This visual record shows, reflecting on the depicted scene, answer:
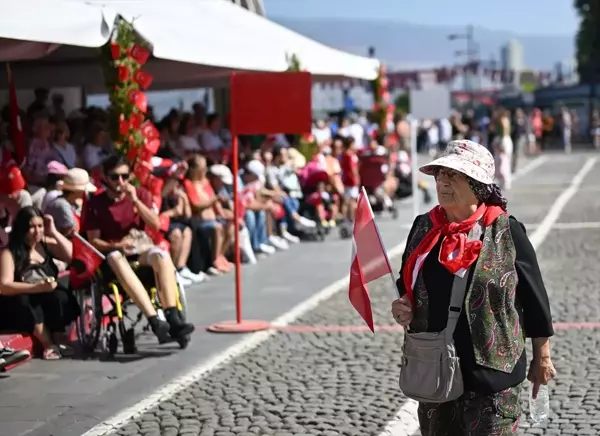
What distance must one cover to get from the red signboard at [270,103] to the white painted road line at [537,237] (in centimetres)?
359

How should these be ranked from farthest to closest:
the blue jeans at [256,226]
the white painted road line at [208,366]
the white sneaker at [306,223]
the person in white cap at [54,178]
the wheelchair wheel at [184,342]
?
1. the white sneaker at [306,223]
2. the blue jeans at [256,226]
3. the person in white cap at [54,178]
4. the wheelchair wheel at [184,342]
5. the white painted road line at [208,366]

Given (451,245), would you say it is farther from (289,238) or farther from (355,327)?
(289,238)

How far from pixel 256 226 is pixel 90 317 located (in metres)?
6.60

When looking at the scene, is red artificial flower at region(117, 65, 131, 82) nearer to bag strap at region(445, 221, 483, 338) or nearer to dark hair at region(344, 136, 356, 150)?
bag strap at region(445, 221, 483, 338)

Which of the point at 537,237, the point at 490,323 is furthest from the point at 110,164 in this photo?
the point at 537,237

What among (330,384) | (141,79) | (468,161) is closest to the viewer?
(468,161)

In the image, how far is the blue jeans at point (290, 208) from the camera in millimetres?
17750

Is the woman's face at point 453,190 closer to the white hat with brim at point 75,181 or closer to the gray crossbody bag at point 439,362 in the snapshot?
the gray crossbody bag at point 439,362

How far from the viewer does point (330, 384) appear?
28.0ft

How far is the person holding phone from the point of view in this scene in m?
9.40

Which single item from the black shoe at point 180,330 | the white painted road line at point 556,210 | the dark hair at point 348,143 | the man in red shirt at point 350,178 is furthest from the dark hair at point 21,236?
the dark hair at point 348,143

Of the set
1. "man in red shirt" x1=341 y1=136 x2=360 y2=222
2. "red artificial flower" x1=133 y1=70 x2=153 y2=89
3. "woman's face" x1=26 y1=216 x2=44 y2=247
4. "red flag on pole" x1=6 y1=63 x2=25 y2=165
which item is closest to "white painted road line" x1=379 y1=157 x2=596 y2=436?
"man in red shirt" x1=341 y1=136 x2=360 y2=222

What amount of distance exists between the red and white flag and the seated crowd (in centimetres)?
415

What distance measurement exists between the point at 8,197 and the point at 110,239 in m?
1.46
